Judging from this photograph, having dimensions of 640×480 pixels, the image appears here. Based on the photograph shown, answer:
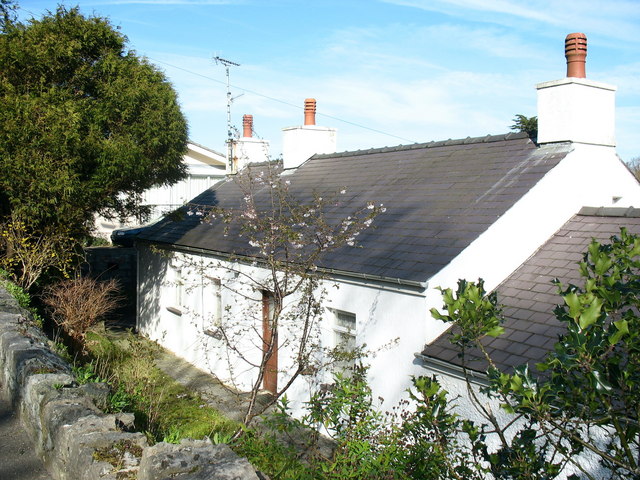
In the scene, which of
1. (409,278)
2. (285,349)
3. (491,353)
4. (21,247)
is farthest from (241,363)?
(491,353)

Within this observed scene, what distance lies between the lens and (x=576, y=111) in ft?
30.8

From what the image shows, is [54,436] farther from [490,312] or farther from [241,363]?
[241,363]

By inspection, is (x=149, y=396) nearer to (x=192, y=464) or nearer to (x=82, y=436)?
(x=82, y=436)

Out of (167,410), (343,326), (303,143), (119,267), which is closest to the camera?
(167,410)

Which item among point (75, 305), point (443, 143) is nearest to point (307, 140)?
point (443, 143)

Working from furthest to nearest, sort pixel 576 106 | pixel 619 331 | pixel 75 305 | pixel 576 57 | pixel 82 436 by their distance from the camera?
pixel 75 305, pixel 576 57, pixel 576 106, pixel 82 436, pixel 619 331

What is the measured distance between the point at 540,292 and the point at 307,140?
9.87 metres

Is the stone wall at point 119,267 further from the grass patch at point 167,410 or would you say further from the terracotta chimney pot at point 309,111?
the terracotta chimney pot at point 309,111

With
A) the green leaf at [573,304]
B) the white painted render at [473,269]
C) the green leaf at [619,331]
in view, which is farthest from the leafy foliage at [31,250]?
the green leaf at [619,331]

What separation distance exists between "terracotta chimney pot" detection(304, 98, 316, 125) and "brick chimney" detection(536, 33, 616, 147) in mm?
7988

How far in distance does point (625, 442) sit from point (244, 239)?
984 centimetres

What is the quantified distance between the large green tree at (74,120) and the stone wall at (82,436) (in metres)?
5.51

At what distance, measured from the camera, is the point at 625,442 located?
2770 millimetres

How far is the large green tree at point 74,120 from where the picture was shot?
10310 millimetres
